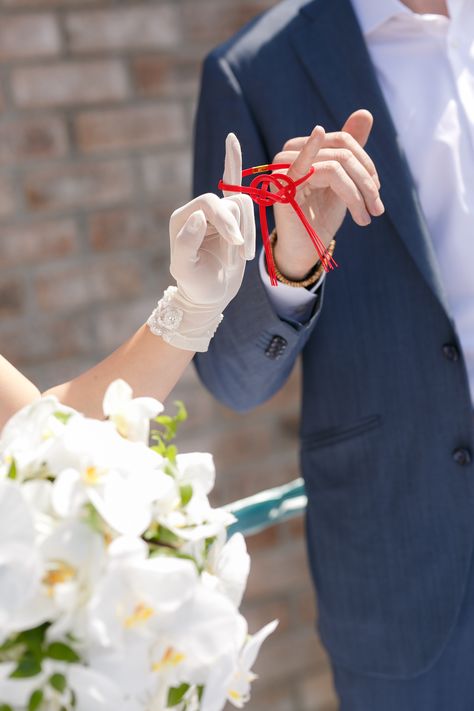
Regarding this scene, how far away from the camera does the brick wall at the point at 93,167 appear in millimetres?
1801

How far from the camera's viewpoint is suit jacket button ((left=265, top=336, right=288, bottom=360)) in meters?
1.29

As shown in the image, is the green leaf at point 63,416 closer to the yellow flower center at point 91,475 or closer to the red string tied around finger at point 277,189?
the yellow flower center at point 91,475

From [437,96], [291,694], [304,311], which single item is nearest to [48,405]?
[304,311]

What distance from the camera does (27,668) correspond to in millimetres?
563

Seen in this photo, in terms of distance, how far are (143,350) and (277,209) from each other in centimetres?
25

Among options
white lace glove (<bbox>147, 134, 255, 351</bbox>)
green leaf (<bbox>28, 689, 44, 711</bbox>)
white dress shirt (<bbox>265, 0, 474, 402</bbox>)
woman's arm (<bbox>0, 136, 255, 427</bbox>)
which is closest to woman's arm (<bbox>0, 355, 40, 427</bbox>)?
woman's arm (<bbox>0, 136, 255, 427</bbox>)

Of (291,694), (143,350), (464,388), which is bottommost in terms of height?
(291,694)

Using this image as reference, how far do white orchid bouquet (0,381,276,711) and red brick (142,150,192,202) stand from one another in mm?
1344

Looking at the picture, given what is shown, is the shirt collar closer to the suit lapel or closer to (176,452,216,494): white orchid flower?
the suit lapel

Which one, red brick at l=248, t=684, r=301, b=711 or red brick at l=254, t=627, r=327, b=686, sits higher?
red brick at l=254, t=627, r=327, b=686

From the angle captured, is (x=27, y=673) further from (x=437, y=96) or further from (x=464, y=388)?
(x=437, y=96)

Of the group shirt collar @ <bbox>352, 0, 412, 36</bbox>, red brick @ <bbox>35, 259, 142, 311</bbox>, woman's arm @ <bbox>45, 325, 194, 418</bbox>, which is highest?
shirt collar @ <bbox>352, 0, 412, 36</bbox>

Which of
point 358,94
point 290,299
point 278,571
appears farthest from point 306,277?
point 278,571

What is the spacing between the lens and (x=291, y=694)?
235 cm
